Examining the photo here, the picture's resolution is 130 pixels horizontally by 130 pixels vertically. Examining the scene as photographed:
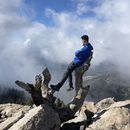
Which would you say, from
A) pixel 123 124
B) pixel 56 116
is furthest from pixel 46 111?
pixel 123 124

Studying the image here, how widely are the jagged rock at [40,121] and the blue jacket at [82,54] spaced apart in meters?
4.60

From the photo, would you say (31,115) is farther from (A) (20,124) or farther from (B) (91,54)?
(B) (91,54)

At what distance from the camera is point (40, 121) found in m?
21.6

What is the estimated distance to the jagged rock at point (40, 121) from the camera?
21.2 m

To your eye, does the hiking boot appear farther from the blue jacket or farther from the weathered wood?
the blue jacket

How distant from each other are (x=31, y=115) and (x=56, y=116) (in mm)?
1589

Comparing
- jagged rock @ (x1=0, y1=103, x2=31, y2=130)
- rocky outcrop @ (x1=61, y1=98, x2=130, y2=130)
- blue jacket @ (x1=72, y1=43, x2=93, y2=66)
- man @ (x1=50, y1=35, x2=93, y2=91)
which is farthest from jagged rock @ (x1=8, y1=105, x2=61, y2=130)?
blue jacket @ (x1=72, y1=43, x2=93, y2=66)

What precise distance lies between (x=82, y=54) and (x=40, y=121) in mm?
6186

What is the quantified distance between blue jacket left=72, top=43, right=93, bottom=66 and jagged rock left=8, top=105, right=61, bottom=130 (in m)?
4.60

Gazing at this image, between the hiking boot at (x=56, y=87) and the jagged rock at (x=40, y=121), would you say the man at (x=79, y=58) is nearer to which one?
the hiking boot at (x=56, y=87)

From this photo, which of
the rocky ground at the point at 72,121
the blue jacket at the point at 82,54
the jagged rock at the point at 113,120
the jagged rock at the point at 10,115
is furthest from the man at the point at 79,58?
the jagged rock at the point at 113,120

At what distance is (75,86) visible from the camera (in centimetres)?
2711

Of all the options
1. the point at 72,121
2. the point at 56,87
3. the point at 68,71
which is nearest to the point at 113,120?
the point at 72,121

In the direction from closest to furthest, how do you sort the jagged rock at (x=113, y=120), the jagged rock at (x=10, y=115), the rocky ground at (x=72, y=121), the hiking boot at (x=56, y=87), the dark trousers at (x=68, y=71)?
the rocky ground at (x=72, y=121) < the jagged rock at (x=113, y=120) < the jagged rock at (x=10, y=115) < the hiking boot at (x=56, y=87) < the dark trousers at (x=68, y=71)
